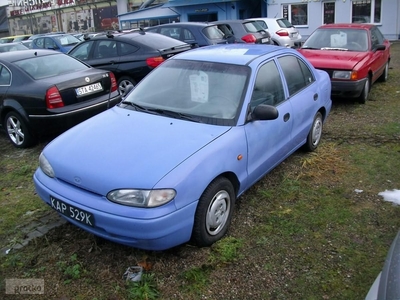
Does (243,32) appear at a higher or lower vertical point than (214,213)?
higher

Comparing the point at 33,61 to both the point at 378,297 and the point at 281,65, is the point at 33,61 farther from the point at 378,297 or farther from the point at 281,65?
the point at 378,297

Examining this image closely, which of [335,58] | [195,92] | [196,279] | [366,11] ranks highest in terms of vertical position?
[366,11]

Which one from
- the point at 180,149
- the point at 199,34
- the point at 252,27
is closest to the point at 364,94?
the point at 199,34

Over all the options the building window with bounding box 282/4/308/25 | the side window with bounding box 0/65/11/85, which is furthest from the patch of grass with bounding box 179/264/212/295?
the building window with bounding box 282/4/308/25

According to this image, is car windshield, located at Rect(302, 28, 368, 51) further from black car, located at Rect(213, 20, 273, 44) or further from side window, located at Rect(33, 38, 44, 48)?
side window, located at Rect(33, 38, 44, 48)

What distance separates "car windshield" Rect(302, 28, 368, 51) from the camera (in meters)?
8.56

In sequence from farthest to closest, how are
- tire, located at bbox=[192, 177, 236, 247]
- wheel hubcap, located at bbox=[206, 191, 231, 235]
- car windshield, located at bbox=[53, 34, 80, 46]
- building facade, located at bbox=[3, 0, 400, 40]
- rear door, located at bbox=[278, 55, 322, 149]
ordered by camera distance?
building facade, located at bbox=[3, 0, 400, 40] < car windshield, located at bbox=[53, 34, 80, 46] < rear door, located at bbox=[278, 55, 322, 149] < wheel hubcap, located at bbox=[206, 191, 231, 235] < tire, located at bbox=[192, 177, 236, 247]

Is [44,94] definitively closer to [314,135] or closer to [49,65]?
[49,65]

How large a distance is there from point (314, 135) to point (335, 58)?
120 inches

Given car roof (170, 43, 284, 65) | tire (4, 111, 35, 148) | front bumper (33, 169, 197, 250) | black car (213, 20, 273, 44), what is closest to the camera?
front bumper (33, 169, 197, 250)

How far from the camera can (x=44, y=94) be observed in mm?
5902

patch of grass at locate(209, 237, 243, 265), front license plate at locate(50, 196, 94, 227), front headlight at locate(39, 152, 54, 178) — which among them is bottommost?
patch of grass at locate(209, 237, 243, 265)

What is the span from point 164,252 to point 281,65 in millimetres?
2606

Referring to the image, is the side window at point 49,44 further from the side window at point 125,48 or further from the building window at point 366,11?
the building window at point 366,11
